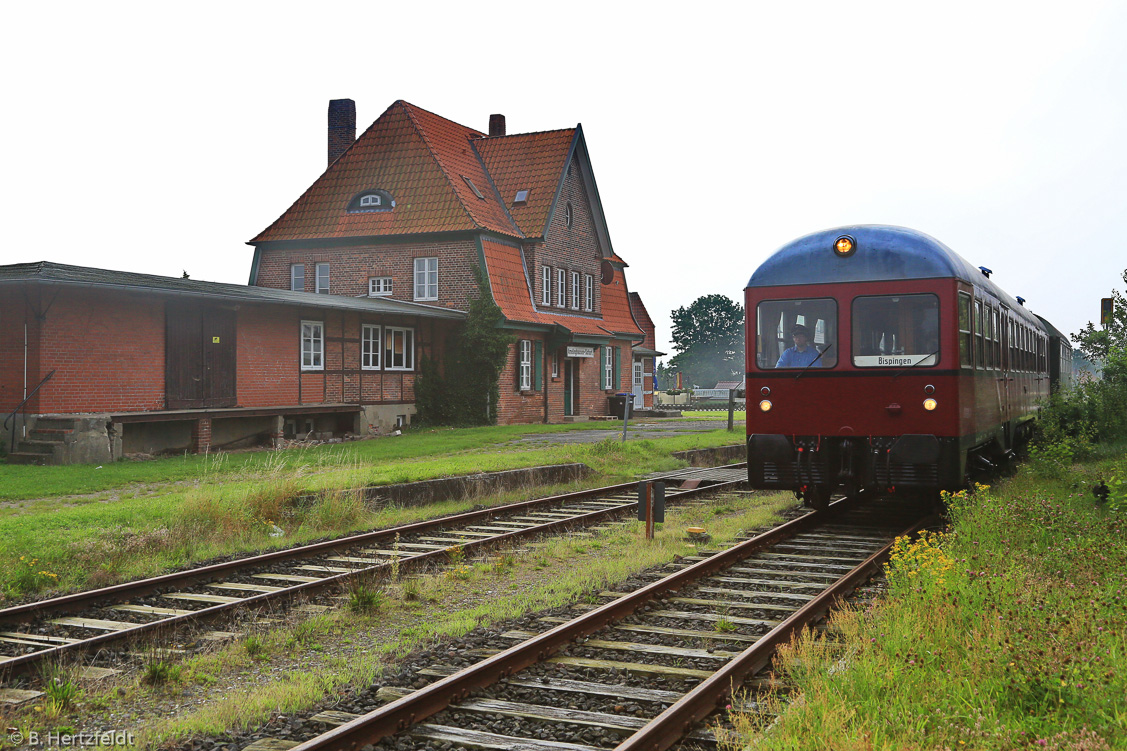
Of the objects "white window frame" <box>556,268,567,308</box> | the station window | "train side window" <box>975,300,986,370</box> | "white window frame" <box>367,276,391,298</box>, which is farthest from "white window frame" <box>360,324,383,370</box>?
"train side window" <box>975,300,986,370</box>

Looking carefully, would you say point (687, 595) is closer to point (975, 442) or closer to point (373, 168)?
point (975, 442)

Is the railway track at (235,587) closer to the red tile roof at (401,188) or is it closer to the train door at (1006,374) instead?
the train door at (1006,374)

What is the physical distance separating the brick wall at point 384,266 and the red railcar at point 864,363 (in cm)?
2073

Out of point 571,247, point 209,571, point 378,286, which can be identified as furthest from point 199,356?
point 571,247

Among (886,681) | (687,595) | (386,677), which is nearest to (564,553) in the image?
(687,595)

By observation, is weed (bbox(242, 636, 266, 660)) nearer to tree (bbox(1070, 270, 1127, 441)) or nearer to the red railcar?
the red railcar

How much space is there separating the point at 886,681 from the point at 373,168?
31.9 metres

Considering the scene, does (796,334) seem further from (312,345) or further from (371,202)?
(371,202)

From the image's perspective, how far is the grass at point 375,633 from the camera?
5285 mm

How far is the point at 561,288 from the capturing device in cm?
3619

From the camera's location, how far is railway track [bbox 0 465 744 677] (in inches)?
267

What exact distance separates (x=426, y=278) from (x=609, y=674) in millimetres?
27166

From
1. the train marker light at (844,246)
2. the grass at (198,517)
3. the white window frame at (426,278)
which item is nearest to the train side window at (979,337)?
the train marker light at (844,246)

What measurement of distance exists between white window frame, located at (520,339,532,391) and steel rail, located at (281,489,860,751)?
23841mm
